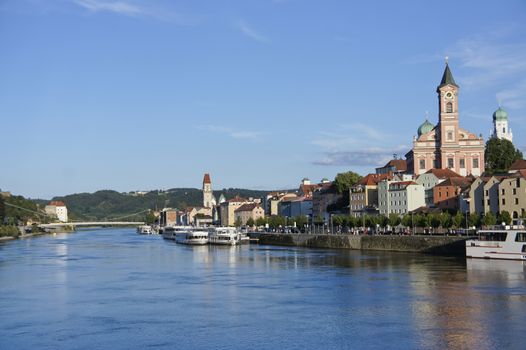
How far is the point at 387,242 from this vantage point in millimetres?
70125

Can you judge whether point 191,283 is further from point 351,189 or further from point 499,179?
point 351,189

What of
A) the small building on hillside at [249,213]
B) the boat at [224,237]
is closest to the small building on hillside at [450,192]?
the boat at [224,237]

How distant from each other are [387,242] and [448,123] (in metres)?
26.4

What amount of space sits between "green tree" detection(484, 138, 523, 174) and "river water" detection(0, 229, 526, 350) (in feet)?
137

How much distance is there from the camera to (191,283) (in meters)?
45.2

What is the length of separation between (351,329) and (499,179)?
45.5 m

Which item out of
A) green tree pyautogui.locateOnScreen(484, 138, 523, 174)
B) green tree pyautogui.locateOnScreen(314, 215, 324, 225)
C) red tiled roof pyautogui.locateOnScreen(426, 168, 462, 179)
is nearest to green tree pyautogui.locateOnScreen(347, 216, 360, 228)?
red tiled roof pyautogui.locateOnScreen(426, 168, 462, 179)

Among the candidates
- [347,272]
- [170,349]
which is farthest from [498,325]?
[347,272]

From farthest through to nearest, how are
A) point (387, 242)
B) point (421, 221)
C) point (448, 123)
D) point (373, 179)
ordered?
1. point (373, 179)
2. point (448, 123)
3. point (421, 221)
4. point (387, 242)

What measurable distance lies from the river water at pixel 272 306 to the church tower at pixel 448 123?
120 ft

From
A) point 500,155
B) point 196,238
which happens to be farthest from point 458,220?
point 196,238

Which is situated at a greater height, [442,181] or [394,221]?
[442,181]

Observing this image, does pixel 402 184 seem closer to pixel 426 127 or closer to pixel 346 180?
pixel 346 180

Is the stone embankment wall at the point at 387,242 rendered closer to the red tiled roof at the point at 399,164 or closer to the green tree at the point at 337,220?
the green tree at the point at 337,220
